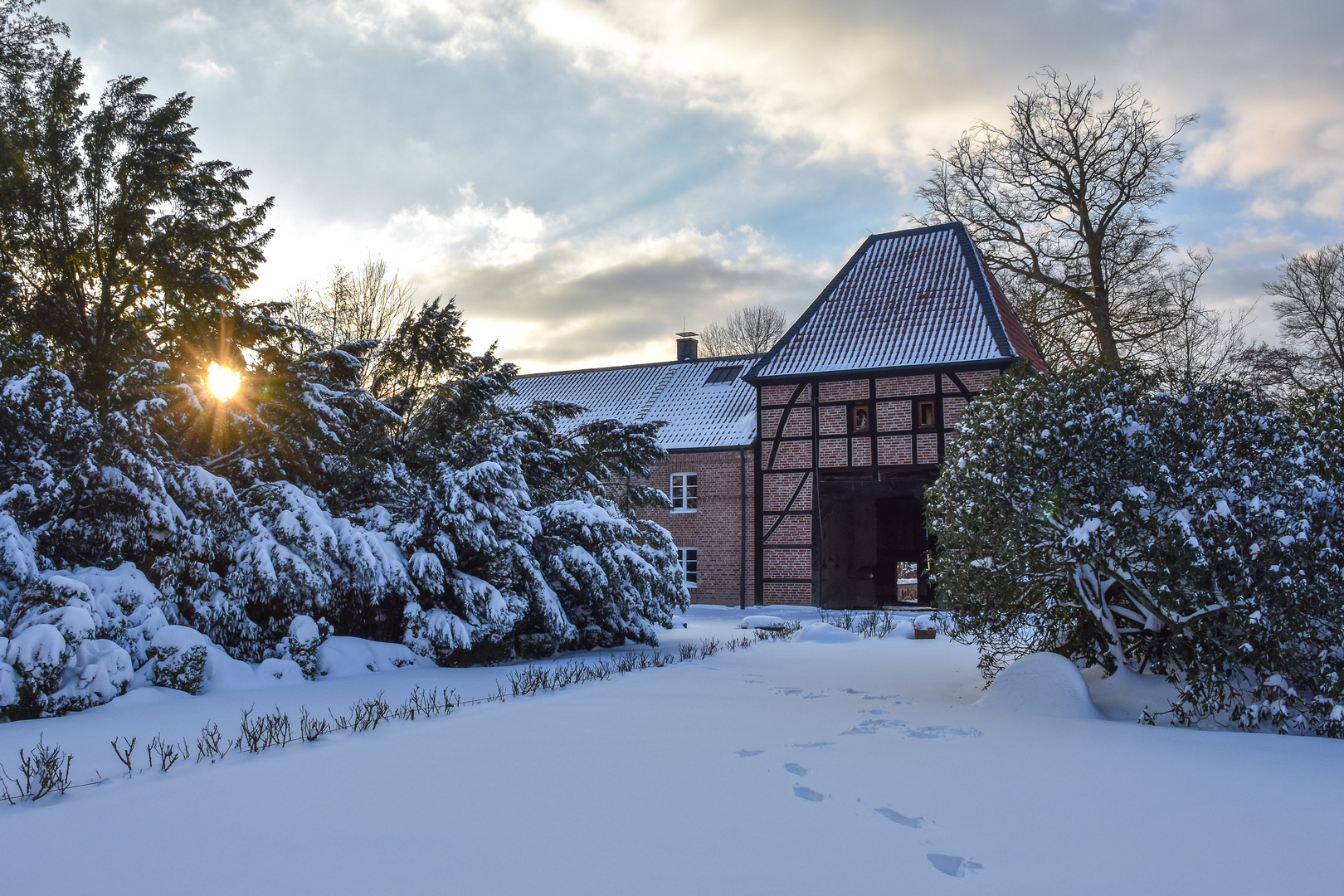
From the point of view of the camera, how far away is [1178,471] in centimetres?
607

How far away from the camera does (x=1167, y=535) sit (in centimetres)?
584

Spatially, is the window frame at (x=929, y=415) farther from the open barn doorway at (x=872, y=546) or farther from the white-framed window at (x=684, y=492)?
the white-framed window at (x=684, y=492)

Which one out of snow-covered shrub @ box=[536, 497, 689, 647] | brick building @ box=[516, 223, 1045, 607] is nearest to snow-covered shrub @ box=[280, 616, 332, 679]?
snow-covered shrub @ box=[536, 497, 689, 647]

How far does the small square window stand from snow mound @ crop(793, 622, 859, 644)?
7.13 m

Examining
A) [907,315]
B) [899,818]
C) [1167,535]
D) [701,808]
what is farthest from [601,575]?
[907,315]

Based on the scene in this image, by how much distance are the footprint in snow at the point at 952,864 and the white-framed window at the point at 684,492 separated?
19367mm

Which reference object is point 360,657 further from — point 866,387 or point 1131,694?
point 866,387

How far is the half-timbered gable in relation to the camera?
18859 millimetres

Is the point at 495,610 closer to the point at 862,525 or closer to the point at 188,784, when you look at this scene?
the point at 188,784

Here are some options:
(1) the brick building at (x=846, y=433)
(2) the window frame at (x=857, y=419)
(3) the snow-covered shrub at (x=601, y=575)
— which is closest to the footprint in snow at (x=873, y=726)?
(3) the snow-covered shrub at (x=601, y=575)

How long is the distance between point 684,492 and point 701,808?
62.8ft

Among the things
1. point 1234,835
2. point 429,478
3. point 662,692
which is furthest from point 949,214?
point 1234,835

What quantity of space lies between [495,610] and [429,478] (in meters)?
2.25

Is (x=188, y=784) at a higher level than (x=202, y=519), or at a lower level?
lower
